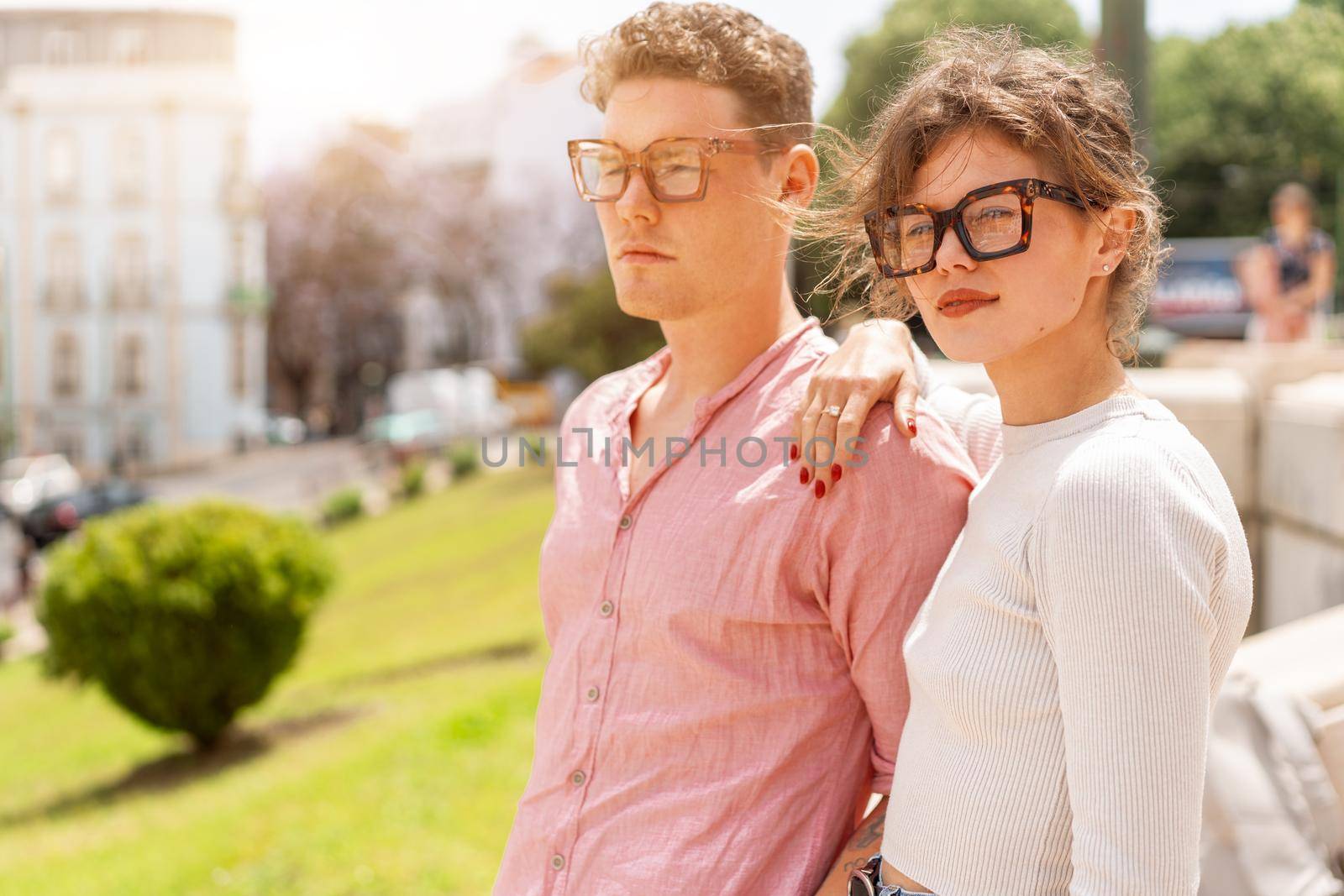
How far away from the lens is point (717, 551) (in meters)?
1.66

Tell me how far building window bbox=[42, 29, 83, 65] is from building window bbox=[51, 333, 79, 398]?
22.6 feet

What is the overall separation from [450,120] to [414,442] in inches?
684

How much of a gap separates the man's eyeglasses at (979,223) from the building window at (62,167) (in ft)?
112

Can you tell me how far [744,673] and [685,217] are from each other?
0.66 m

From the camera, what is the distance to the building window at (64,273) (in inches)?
1229

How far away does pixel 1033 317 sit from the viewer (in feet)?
4.58

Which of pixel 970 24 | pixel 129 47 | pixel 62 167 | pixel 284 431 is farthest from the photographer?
pixel 284 431

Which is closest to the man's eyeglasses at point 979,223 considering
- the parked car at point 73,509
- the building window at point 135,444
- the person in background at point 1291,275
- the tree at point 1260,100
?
the tree at point 1260,100

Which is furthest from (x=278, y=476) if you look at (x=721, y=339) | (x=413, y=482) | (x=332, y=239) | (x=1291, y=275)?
(x=721, y=339)

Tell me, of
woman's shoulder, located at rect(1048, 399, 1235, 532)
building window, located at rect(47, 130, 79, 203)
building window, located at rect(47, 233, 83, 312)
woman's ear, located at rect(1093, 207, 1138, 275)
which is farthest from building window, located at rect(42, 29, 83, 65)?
woman's shoulder, located at rect(1048, 399, 1235, 532)

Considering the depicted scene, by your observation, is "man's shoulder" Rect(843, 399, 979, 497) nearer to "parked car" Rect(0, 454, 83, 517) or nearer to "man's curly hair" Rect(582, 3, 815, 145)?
"man's curly hair" Rect(582, 3, 815, 145)

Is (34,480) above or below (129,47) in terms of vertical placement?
below

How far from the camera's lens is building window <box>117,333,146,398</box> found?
32.4 meters

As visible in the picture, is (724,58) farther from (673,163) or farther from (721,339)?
(721,339)
